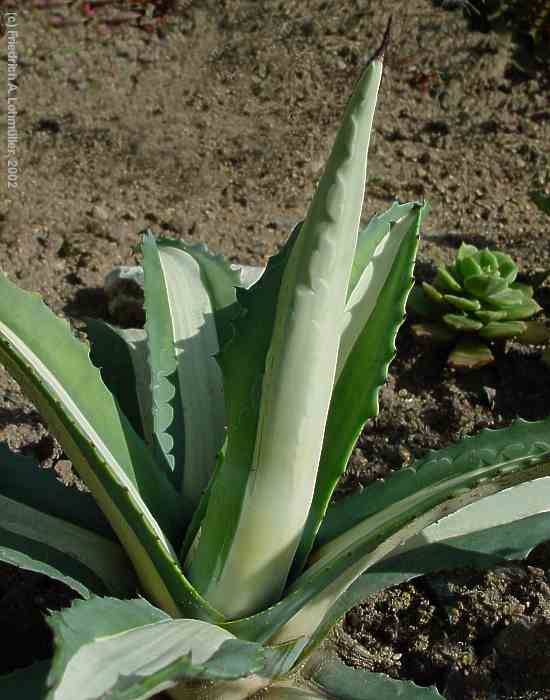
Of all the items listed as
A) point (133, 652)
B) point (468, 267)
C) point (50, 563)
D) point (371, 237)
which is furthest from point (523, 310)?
point (133, 652)

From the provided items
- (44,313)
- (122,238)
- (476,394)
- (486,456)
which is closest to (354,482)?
(476,394)

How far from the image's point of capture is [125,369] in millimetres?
1351

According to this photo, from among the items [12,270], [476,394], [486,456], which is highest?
[12,270]

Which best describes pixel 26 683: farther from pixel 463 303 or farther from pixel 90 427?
pixel 463 303

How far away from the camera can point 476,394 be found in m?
1.92

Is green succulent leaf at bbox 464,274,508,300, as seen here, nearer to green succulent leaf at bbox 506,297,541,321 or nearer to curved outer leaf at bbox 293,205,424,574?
green succulent leaf at bbox 506,297,541,321

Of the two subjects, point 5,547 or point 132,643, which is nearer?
point 132,643

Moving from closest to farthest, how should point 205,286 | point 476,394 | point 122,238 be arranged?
1. point 205,286
2. point 476,394
3. point 122,238

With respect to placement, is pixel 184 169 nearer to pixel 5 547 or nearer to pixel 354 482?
pixel 354 482

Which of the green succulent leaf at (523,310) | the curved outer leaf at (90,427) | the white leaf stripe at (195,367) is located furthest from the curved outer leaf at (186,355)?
the green succulent leaf at (523,310)

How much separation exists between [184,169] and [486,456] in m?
1.85

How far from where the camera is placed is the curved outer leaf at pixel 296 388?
0.84 meters

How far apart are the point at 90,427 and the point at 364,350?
1.14 feet

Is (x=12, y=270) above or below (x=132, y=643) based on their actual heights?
above
